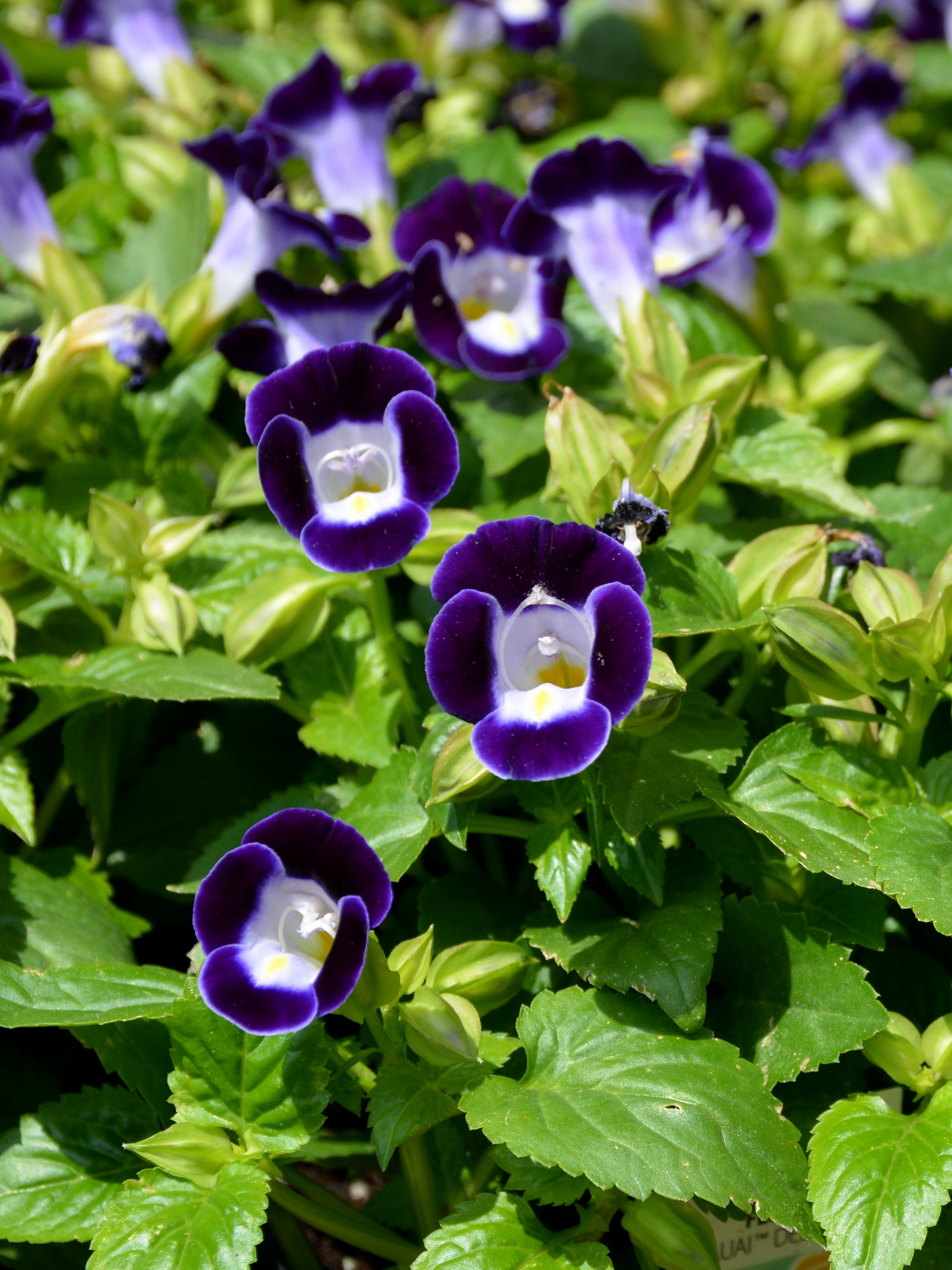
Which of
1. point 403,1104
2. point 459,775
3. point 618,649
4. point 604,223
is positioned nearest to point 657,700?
point 618,649

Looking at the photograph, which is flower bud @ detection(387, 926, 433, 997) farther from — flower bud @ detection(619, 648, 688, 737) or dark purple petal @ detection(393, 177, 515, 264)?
dark purple petal @ detection(393, 177, 515, 264)

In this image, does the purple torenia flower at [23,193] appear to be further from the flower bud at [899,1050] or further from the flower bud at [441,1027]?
the flower bud at [899,1050]

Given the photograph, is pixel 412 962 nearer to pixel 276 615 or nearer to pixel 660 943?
pixel 660 943

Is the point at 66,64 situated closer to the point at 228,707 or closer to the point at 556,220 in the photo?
the point at 556,220

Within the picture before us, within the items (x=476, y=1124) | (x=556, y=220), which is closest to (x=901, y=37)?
(x=556, y=220)

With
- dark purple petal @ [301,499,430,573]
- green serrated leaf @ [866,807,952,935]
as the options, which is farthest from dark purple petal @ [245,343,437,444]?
green serrated leaf @ [866,807,952,935]

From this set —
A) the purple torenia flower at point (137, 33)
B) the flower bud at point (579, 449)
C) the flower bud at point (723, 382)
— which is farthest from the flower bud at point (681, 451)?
the purple torenia flower at point (137, 33)
